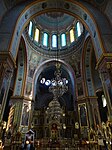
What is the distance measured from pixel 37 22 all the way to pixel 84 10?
1131cm

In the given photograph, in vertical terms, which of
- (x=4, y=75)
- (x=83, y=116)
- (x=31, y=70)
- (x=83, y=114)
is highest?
(x=31, y=70)

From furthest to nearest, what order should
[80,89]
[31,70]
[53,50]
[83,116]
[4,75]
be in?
[53,50]
[31,70]
[80,89]
[83,116]
[4,75]

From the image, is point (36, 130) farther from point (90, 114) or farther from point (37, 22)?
point (37, 22)

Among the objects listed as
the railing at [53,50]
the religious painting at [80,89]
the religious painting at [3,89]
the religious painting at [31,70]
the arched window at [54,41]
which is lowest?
the religious painting at [3,89]

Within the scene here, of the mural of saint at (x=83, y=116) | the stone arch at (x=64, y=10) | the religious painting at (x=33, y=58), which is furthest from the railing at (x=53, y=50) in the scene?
the mural of saint at (x=83, y=116)

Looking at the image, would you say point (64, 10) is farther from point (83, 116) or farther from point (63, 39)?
point (83, 116)

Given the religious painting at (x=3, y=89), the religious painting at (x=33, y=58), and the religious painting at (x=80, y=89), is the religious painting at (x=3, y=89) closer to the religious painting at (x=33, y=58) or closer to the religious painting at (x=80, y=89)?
the religious painting at (x=33, y=58)

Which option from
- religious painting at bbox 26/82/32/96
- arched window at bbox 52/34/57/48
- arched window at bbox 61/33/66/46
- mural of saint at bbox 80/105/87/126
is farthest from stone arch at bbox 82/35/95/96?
religious painting at bbox 26/82/32/96

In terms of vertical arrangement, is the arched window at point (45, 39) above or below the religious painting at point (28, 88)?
above

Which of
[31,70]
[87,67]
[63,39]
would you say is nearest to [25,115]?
[31,70]

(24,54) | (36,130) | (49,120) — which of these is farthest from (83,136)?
(24,54)

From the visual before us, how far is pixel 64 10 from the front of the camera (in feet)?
42.9

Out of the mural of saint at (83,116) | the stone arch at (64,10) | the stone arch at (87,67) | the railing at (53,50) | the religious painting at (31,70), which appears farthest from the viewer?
the railing at (53,50)

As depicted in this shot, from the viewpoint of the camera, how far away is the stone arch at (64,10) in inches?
378
